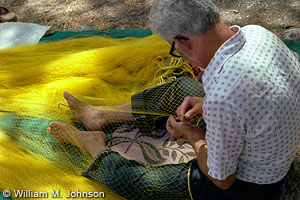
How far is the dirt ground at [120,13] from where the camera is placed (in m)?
3.38

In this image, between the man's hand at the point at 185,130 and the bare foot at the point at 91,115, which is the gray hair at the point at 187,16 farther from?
the bare foot at the point at 91,115

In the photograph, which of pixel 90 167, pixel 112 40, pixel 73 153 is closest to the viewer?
pixel 90 167

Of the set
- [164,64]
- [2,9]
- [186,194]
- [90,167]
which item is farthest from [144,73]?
[2,9]

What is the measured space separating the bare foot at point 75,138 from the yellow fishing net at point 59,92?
0.13 feet

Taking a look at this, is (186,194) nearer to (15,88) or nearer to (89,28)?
(15,88)

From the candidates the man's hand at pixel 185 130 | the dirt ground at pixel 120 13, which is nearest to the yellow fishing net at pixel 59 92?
the man's hand at pixel 185 130

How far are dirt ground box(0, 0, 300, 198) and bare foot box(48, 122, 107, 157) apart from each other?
1.85 m

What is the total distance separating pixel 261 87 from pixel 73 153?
1.26 metres

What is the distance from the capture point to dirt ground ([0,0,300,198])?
3379 millimetres

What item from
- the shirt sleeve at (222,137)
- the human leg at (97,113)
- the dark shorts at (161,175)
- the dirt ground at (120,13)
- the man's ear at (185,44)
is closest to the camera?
the shirt sleeve at (222,137)

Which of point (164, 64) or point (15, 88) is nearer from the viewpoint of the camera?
point (15, 88)

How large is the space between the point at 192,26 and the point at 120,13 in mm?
2849

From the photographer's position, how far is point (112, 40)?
2869 millimetres

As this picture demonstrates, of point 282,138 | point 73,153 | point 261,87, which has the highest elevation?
point 261,87
